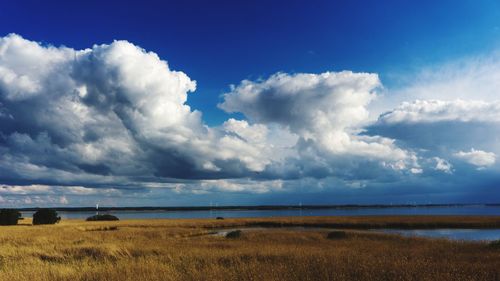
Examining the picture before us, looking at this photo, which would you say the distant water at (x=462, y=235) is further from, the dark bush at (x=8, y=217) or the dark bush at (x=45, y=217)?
the dark bush at (x=8, y=217)

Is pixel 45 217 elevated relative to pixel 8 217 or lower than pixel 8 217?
lower

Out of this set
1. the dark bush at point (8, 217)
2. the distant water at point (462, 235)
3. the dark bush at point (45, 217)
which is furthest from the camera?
the dark bush at point (45, 217)

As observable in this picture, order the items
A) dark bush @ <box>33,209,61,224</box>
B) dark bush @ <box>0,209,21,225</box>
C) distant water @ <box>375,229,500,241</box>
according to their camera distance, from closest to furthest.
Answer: distant water @ <box>375,229,500,241</box> → dark bush @ <box>0,209,21,225</box> → dark bush @ <box>33,209,61,224</box>

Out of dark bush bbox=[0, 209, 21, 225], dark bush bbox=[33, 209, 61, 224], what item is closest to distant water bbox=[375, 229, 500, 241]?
dark bush bbox=[33, 209, 61, 224]

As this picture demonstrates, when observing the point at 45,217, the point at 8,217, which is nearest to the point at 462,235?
the point at 45,217

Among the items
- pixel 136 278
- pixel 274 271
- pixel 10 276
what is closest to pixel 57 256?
pixel 10 276

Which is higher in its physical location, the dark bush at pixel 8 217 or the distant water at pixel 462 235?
the dark bush at pixel 8 217

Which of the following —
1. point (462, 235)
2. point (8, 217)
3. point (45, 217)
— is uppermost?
point (8, 217)

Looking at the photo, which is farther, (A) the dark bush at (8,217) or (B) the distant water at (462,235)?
(A) the dark bush at (8,217)

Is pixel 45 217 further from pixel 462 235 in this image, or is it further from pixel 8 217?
pixel 462 235

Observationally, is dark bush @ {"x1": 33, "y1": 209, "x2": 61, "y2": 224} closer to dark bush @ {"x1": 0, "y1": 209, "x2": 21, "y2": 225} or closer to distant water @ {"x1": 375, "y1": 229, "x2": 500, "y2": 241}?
dark bush @ {"x1": 0, "y1": 209, "x2": 21, "y2": 225}

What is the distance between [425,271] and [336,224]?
59746 millimetres

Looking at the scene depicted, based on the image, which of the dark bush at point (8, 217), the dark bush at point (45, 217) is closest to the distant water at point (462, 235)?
the dark bush at point (45, 217)

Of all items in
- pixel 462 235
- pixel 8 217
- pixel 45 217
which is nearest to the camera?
pixel 462 235
